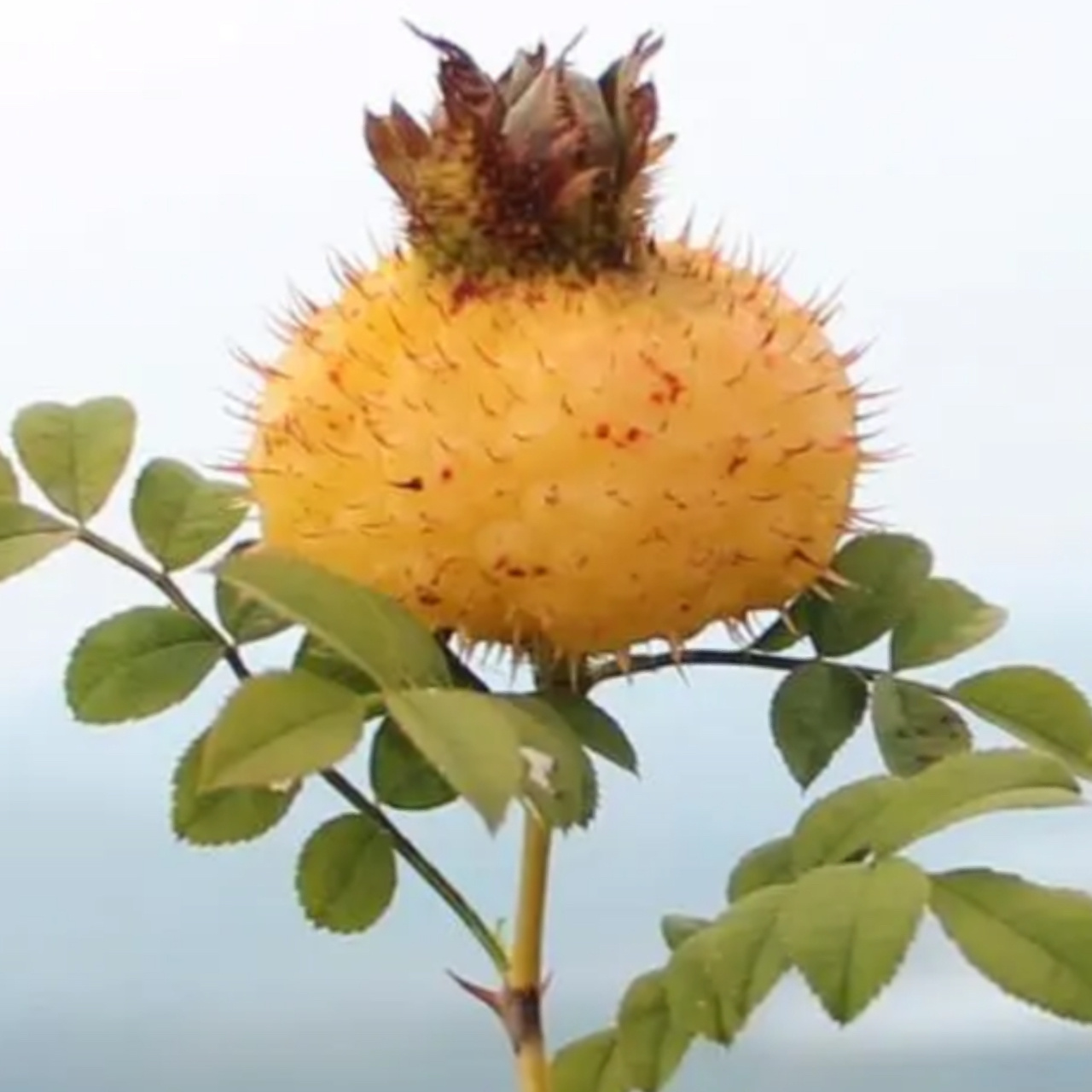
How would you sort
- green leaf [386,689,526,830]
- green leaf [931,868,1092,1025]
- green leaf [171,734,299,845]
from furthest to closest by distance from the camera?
green leaf [171,734,299,845]
green leaf [931,868,1092,1025]
green leaf [386,689,526,830]

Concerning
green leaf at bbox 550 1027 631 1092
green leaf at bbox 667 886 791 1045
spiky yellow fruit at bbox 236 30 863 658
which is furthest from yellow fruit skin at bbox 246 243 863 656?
green leaf at bbox 550 1027 631 1092

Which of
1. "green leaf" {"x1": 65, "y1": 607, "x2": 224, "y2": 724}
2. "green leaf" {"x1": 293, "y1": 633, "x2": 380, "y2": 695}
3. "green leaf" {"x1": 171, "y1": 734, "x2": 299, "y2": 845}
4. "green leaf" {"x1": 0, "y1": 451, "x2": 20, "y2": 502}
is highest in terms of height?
"green leaf" {"x1": 0, "y1": 451, "x2": 20, "y2": 502}

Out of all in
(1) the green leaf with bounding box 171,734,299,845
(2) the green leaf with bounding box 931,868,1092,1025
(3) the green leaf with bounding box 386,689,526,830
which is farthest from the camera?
(1) the green leaf with bounding box 171,734,299,845

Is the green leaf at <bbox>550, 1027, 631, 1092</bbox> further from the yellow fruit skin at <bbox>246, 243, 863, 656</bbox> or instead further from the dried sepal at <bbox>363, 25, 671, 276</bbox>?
the dried sepal at <bbox>363, 25, 671, 276</bbox>

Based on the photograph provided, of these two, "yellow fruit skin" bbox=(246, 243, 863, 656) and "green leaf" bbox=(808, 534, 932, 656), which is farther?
"green leaf" bbox=(808, 534, 932, 656)

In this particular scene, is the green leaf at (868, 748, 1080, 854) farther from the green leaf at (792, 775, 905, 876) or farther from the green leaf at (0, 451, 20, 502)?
the green leaf at (0, 451, 20, 502)

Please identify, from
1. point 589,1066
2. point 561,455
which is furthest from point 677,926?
point 561,455

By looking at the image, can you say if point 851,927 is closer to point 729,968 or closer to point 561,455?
point 729,968

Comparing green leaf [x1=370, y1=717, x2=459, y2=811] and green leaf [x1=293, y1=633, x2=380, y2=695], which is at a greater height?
green leaf [x1=293, y1=633, x2=380, y2=695]
